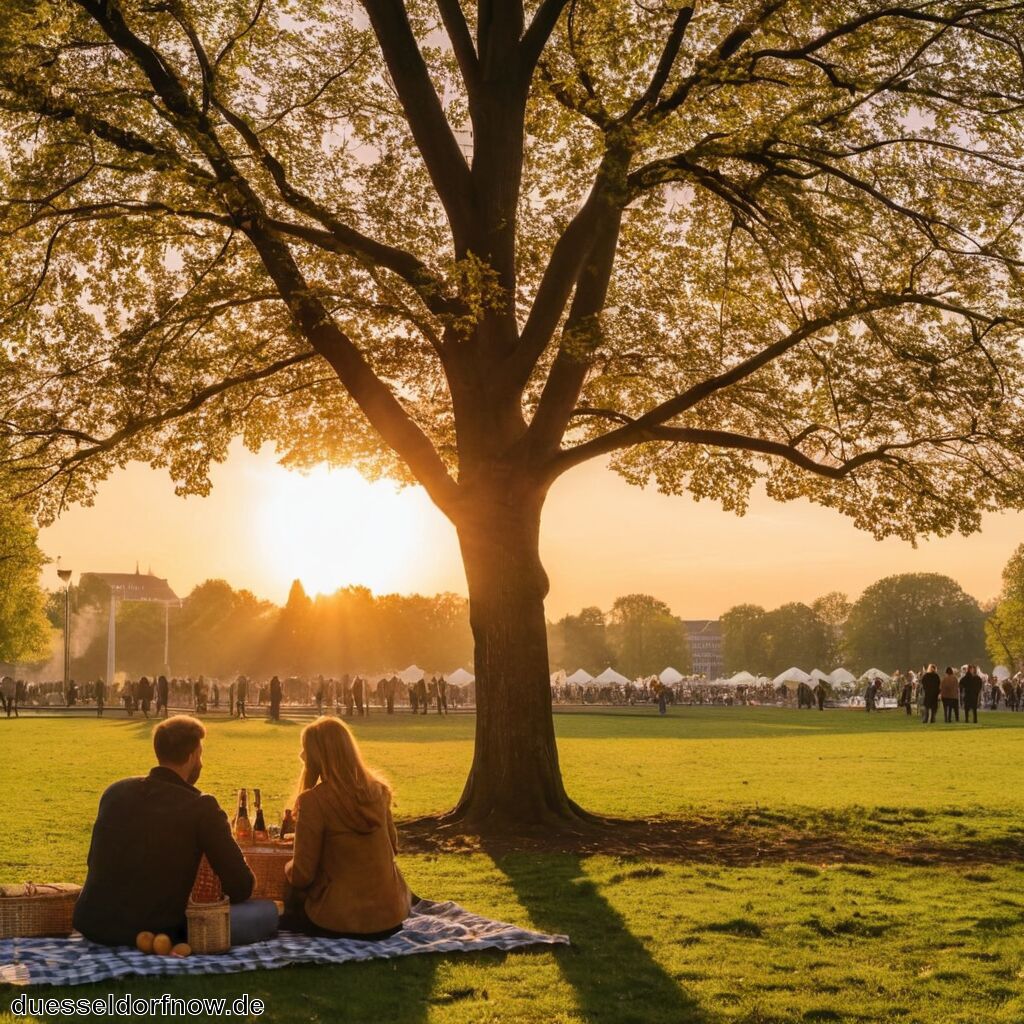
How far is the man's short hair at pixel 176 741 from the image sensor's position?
7480mm

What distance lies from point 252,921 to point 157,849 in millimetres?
821

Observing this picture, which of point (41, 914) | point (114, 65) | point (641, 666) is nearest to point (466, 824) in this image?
point (41, 914)

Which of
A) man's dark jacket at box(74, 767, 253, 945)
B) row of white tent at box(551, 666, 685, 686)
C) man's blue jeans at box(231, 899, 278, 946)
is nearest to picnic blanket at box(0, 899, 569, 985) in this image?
man's blue jeans at box(231, 899, 278, 946)

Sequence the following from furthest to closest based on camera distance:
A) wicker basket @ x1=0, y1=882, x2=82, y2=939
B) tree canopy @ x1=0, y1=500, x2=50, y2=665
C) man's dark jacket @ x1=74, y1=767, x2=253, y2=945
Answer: tree canopy @ x1=0, y1=500, x2=50, y2=665
wicker basket @ x1=0, y1=882, x2=82, y2=939
man's dark jacket @ x1=74, y1=767, x2=253, y2=945

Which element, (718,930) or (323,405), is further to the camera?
(323,405)

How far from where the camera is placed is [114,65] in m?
15.2

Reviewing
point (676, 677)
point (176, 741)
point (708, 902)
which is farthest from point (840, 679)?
point (176, 741)

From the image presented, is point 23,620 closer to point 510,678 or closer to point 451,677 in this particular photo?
point 451,677

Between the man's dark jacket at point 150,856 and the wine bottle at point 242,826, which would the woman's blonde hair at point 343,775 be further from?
the wine bottle at point 242,826

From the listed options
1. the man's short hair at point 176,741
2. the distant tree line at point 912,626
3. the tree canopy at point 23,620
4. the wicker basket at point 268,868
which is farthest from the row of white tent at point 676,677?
Answer: the man's short hair at point 176,741

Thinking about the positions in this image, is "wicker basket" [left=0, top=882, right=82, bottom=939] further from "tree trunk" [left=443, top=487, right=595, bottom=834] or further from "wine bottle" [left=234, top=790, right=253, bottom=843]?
"tree trunk" [left=443, top=487, right=595, bottom=834]

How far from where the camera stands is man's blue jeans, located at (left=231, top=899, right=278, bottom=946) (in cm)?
778

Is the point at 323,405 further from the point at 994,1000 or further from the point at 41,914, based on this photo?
the point at 994,1000

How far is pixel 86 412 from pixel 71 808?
5198mm
